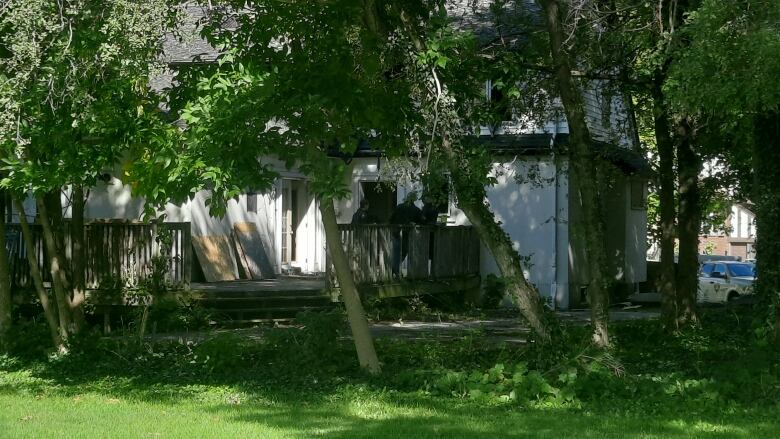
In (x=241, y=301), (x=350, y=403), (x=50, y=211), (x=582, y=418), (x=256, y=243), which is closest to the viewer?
(x=582, y=418)

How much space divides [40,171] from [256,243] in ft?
41.7

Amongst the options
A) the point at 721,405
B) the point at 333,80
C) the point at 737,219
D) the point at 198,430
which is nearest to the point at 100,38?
the point at 333,80

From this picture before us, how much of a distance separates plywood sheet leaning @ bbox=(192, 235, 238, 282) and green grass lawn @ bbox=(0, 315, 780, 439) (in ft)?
25.1

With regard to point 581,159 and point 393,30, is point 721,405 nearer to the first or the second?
point 581,159

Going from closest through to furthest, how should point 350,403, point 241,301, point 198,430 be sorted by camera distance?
1. point 198,430
2. point 350,403
3. point 241,301

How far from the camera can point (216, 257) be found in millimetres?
22344

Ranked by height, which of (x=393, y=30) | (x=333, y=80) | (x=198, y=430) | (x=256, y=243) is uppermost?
(x=393, y=30)

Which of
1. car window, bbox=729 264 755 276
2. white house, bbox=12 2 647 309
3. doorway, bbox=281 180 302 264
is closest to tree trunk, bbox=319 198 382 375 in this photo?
white house, bbox=12 2 647 309

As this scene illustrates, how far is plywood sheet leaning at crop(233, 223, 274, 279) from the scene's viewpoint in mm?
23141

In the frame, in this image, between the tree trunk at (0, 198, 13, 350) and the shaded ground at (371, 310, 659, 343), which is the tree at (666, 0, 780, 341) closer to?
the shaded ground at (371, 310, 659, 343)

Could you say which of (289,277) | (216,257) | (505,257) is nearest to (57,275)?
(505,257)

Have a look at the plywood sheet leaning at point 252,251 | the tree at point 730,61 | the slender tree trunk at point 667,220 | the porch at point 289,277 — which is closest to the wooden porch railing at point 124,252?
the porch at point 289,277

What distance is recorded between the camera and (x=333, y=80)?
35.9 feet

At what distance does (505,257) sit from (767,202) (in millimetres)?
3692
